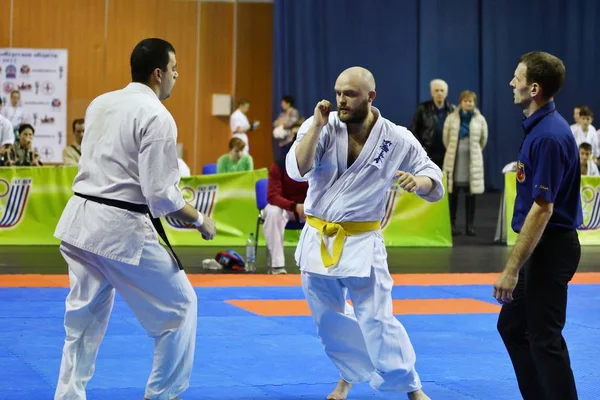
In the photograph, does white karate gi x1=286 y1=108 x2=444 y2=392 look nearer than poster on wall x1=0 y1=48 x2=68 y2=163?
Yes

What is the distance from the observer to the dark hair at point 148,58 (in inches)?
166

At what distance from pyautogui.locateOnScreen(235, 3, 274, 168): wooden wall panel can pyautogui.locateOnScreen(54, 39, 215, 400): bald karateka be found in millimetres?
13911

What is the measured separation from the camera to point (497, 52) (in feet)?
63.4

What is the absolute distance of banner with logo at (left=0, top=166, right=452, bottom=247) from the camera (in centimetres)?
1138

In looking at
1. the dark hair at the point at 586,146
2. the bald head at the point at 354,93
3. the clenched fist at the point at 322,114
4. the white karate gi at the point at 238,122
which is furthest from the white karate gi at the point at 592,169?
the clenched fist at the point at 322,114

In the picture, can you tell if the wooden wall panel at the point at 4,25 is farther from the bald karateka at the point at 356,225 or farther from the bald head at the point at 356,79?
the bald head at the point at 356,79

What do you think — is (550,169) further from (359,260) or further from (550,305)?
(359,260)

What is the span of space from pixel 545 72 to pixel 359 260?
1.30m

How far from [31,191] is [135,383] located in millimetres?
6662

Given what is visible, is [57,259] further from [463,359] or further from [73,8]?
[73,8]

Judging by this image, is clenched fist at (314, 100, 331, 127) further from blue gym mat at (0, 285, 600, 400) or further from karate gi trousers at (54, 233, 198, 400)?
blue gym mat at (0, 285, 600, 400)

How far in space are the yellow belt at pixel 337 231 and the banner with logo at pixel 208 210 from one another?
6.40m

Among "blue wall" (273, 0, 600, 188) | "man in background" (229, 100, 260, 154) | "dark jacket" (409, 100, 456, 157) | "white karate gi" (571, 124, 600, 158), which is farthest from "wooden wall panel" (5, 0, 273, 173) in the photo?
"white karate gi" (571, 124, 600, 158)

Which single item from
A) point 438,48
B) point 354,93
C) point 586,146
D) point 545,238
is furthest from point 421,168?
point 438,48
